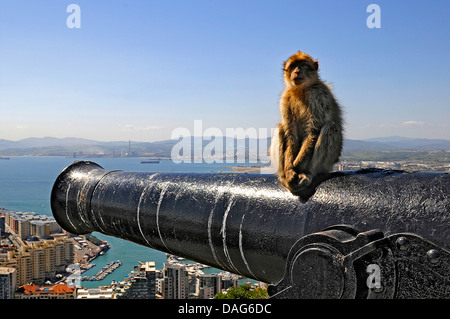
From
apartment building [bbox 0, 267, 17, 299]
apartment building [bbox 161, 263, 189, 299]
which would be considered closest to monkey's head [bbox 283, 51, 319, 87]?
apartment building [bbox 161, 263, 189, 299]

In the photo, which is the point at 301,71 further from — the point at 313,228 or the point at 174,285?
the point at 174,285

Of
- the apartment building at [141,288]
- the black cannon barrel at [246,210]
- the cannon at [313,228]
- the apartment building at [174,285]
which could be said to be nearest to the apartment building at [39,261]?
the apartment building at [141,288]

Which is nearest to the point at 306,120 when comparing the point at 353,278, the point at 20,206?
the point at 353,278

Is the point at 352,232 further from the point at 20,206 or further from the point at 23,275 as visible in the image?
the point at 20,206

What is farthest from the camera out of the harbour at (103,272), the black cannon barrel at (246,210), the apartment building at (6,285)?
the harbour at (103,272)

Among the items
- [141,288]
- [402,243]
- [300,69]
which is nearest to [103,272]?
[141,288]

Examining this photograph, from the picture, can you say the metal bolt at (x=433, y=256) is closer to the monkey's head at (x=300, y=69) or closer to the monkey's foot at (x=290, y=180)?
the monkey's foot at (x=290, y=180)

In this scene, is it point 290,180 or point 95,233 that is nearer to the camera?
point 290,180

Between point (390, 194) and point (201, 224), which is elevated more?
point (390, 194)
